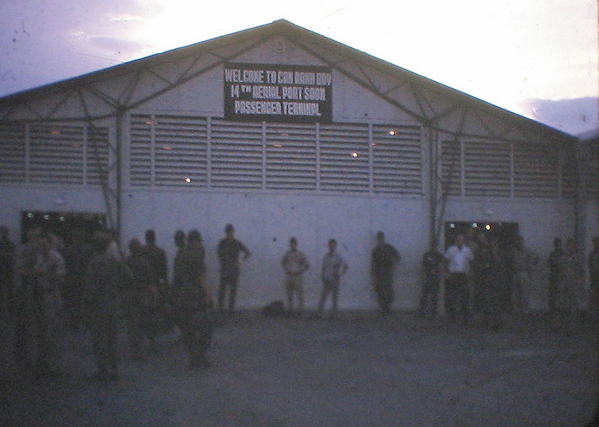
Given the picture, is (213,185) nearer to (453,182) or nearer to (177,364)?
(453,182)

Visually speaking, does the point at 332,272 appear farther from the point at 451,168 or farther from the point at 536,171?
the point at 536,171

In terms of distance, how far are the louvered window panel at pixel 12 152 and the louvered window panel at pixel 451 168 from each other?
956 centimetres

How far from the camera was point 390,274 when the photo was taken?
703 inches

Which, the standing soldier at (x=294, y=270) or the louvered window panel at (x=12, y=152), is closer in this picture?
the louvered window panel at (x=12, y=152)

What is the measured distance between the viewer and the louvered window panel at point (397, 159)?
61.1 ft

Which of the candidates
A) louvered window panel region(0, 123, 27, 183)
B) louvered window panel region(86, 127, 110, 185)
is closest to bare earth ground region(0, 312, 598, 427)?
louvered window panel region(0, 123, 27, 183)

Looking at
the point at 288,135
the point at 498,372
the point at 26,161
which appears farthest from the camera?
the point at 288,135

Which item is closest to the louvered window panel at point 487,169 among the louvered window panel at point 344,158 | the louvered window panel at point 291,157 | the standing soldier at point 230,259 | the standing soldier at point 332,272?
the louvered window panel at point 344,158

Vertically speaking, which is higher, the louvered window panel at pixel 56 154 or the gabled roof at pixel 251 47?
the gabled roof at pixel 251 47

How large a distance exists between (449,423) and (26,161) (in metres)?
11.9

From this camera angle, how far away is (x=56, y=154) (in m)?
17.1

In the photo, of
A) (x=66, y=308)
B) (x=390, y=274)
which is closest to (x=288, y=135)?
(x=390, y=274)

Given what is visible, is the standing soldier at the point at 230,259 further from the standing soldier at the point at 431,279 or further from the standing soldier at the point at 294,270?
the standing soldier at the point at 431,279

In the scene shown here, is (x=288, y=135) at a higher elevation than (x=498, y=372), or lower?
higher
